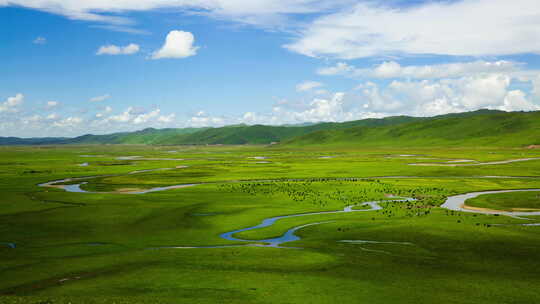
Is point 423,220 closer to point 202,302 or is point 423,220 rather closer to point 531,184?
point 202,302

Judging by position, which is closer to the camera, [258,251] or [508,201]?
[258,251]

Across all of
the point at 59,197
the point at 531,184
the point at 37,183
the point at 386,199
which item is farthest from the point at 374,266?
the point at 37,183

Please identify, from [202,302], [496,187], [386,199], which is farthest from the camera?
[496,187]

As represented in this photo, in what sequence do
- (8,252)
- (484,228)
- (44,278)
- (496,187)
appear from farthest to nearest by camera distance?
1. (496,187)
2. (484,228)
3. (8,252)
4. (44,278)

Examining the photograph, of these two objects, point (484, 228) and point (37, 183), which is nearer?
point (484, 228)

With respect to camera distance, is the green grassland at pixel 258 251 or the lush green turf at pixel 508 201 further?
the lush green turf at pixel 508 201

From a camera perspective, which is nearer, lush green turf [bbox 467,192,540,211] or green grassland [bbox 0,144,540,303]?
green grassland [bbox 0,144,540,303]

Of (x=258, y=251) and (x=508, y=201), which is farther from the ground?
(x=508, y=201)
